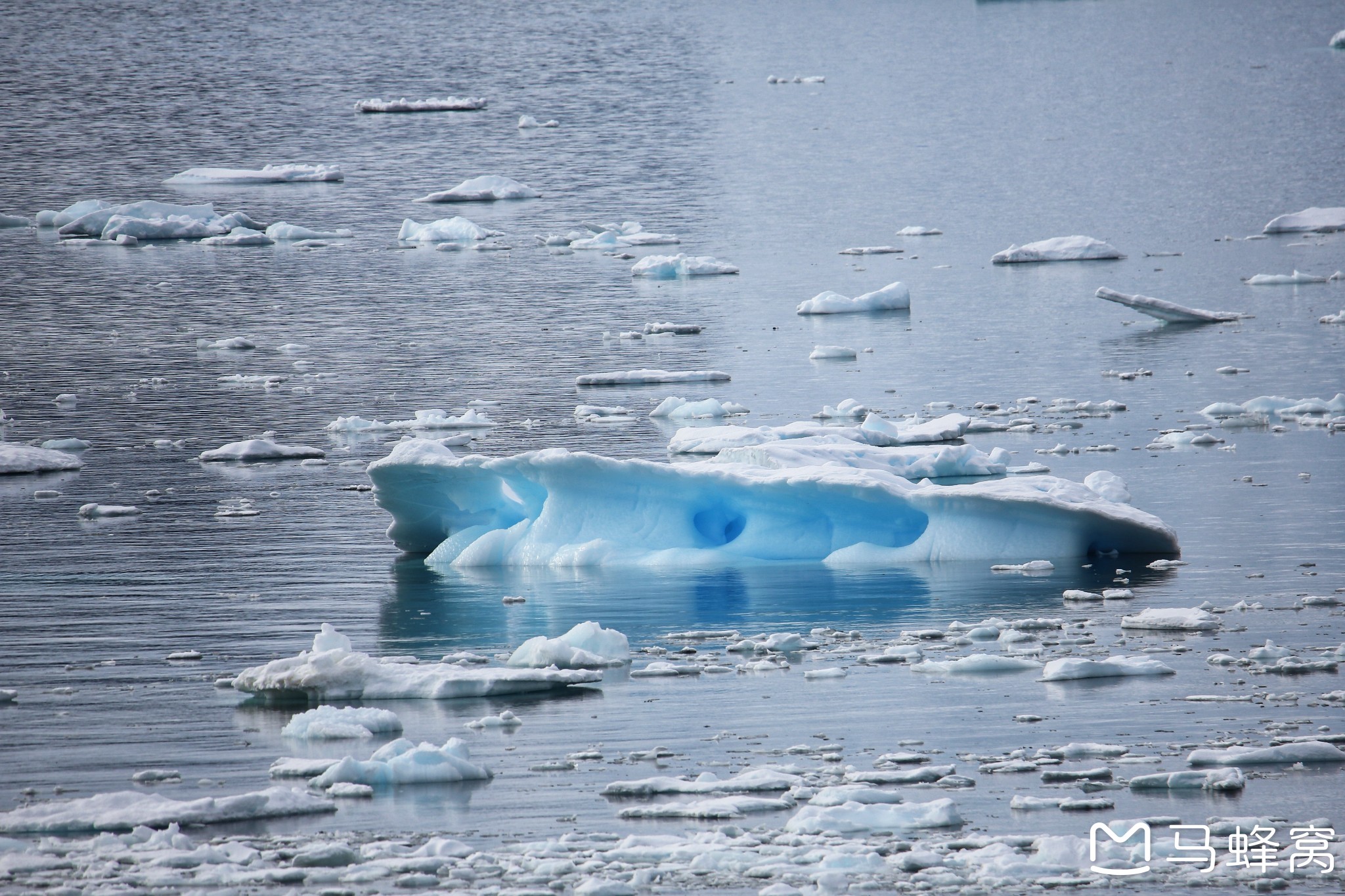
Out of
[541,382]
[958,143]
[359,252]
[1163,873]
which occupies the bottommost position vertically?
[1163,873]

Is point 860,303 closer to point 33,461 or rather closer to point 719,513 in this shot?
point 33,461

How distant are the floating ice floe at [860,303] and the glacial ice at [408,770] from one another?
1830cm

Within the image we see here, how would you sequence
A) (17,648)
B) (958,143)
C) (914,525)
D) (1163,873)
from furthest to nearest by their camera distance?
1. (958,143)
2. (914,525)
3. (17,648)
4. (1163,873)

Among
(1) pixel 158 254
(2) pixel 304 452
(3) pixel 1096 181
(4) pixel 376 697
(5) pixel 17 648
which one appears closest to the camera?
(4) pixel 376 697

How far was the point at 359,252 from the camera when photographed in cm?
3206

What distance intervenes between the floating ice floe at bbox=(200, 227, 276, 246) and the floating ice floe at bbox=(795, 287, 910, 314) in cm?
1178

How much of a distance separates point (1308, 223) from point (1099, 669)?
23856 mm

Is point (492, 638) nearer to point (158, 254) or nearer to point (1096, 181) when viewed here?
point (158, 254)

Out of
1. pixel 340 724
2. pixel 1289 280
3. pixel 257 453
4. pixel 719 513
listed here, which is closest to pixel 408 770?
pixel 340 724

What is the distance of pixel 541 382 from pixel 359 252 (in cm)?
1210

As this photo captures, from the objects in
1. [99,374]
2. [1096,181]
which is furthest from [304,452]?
[1096,181]

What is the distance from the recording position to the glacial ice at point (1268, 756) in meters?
6.73

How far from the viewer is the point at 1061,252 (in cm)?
2895

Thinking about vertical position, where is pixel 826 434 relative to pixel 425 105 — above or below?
below
